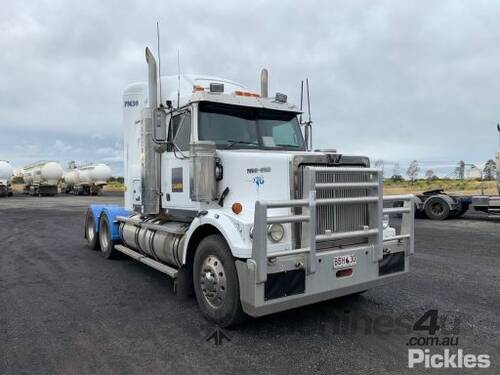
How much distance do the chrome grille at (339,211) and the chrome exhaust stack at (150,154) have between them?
9.61 feet

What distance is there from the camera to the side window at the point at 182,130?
A: 6102 millimetres

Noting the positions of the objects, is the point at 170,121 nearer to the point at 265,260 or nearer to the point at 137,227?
the point at 137,227

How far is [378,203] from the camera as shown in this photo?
17.2 ft

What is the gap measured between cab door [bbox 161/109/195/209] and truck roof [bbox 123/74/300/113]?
28cm

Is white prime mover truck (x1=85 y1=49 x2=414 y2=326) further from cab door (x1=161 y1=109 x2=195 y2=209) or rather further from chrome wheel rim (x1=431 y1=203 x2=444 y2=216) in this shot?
chrome wheel rim (x1=431 y1=203 x2=444 y2=216)

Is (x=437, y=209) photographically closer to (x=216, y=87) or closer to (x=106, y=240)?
(x=106, y=240)

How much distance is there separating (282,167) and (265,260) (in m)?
1.26

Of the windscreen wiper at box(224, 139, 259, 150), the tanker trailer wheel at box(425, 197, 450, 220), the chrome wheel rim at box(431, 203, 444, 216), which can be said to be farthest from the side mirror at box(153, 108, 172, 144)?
the chrome wheel rim at box(431, 203, 444, 216)

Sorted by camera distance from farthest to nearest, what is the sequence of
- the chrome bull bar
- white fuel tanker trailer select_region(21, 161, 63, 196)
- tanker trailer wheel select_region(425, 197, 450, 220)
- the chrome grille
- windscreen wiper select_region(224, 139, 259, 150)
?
white fuel tanker trailer select_region(21, 161, 63, 196), tanker trailer wheel select_region(425, 197, 450, 220), windscreen wiper select_region(224, 139, 259, 150), the chrome grille, the chrome bull bar

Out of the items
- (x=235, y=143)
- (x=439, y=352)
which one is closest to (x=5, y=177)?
(x=235, y=143)

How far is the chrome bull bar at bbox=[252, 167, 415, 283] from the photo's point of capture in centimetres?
431

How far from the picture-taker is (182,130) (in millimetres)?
6258

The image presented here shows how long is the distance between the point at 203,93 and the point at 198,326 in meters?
3.06

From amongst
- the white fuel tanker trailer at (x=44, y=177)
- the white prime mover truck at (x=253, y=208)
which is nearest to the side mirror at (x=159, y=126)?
the white prime mover truck at (x=253, y=208)
